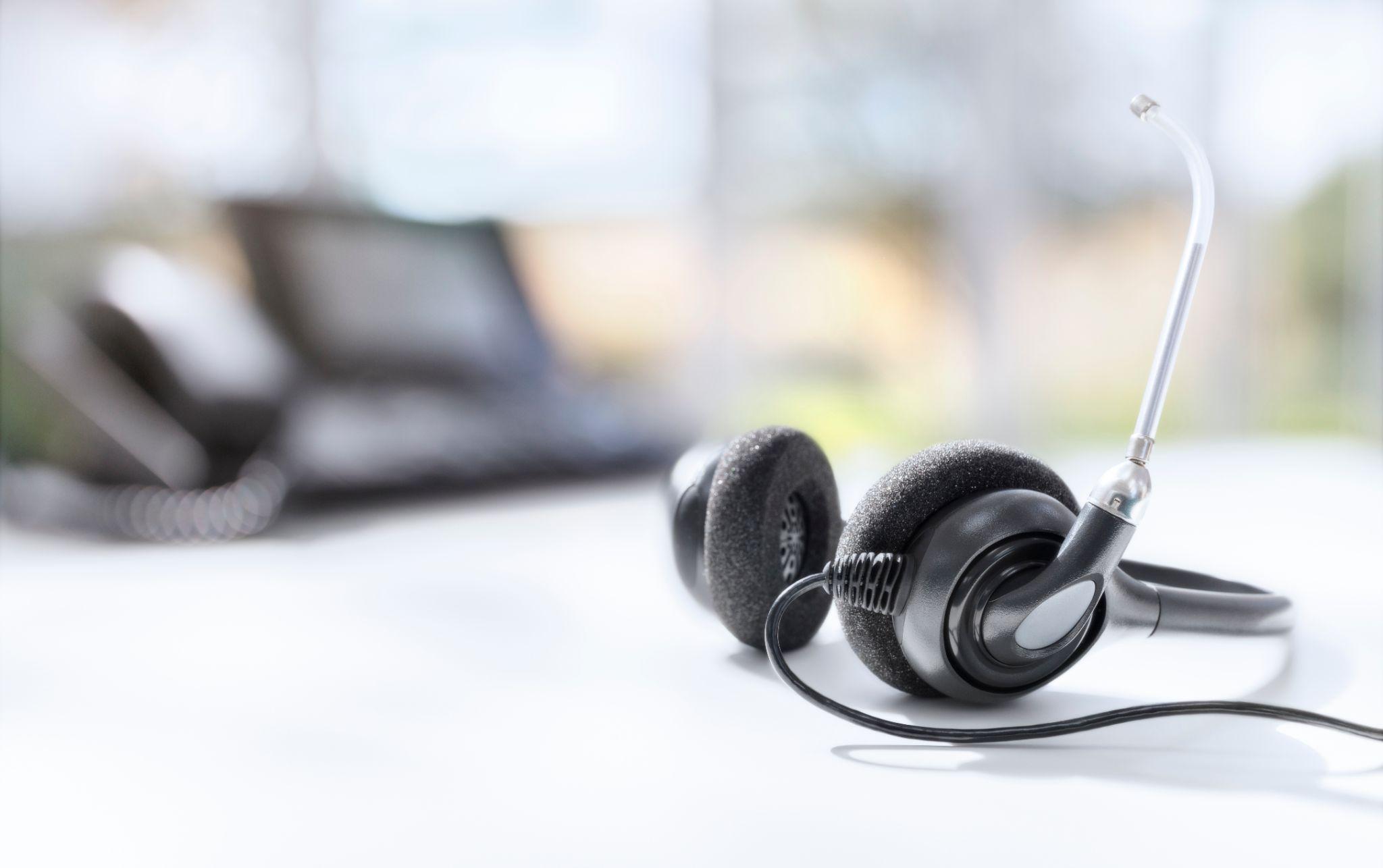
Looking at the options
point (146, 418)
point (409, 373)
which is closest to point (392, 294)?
point (409, 373)

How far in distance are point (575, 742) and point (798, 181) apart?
225 centimetres

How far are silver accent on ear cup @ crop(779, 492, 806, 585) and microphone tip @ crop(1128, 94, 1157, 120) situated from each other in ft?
0.86

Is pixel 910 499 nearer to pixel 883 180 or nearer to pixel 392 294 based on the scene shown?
pixel 392 294

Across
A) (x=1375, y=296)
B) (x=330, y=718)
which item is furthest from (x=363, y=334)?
(x=1375, y=296)

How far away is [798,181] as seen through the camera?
8.38 feet

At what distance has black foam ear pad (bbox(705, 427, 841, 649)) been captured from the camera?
53 centimetres

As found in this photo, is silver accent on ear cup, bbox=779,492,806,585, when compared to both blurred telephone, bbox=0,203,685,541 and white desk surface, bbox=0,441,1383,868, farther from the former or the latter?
blurred telephone, bbox=0,203,685,541

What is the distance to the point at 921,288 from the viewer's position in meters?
2.68

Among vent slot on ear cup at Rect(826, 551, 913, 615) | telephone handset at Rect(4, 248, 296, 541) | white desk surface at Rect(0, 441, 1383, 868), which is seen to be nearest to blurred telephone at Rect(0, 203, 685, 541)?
telephone handset at Rect(4, 248, 296, 541)

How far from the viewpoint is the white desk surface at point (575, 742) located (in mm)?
360

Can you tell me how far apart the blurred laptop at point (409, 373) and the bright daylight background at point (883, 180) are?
0.68 meters

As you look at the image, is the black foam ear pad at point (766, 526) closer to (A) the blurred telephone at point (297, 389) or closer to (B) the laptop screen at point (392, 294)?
(A) the blurred telephone at point (297, 389)

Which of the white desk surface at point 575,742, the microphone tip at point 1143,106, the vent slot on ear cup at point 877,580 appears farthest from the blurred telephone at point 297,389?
the microphone tip at point 1143,106

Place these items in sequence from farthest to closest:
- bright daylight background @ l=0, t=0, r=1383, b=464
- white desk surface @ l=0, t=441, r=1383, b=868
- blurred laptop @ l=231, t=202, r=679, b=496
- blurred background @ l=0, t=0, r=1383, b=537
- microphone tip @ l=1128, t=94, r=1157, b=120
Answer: bright daylight background @ l=0, t=0, r=1383, b=464 → blurred background @ l=0, t=0, r=1383, b=537 → blurred laptop @ l=231, t=202, r=679, b=496 → microphone tip @ l=1128, t=94, r=1157, b=120 → white desk surface @ l=0, t=441, r=1383, b=868
